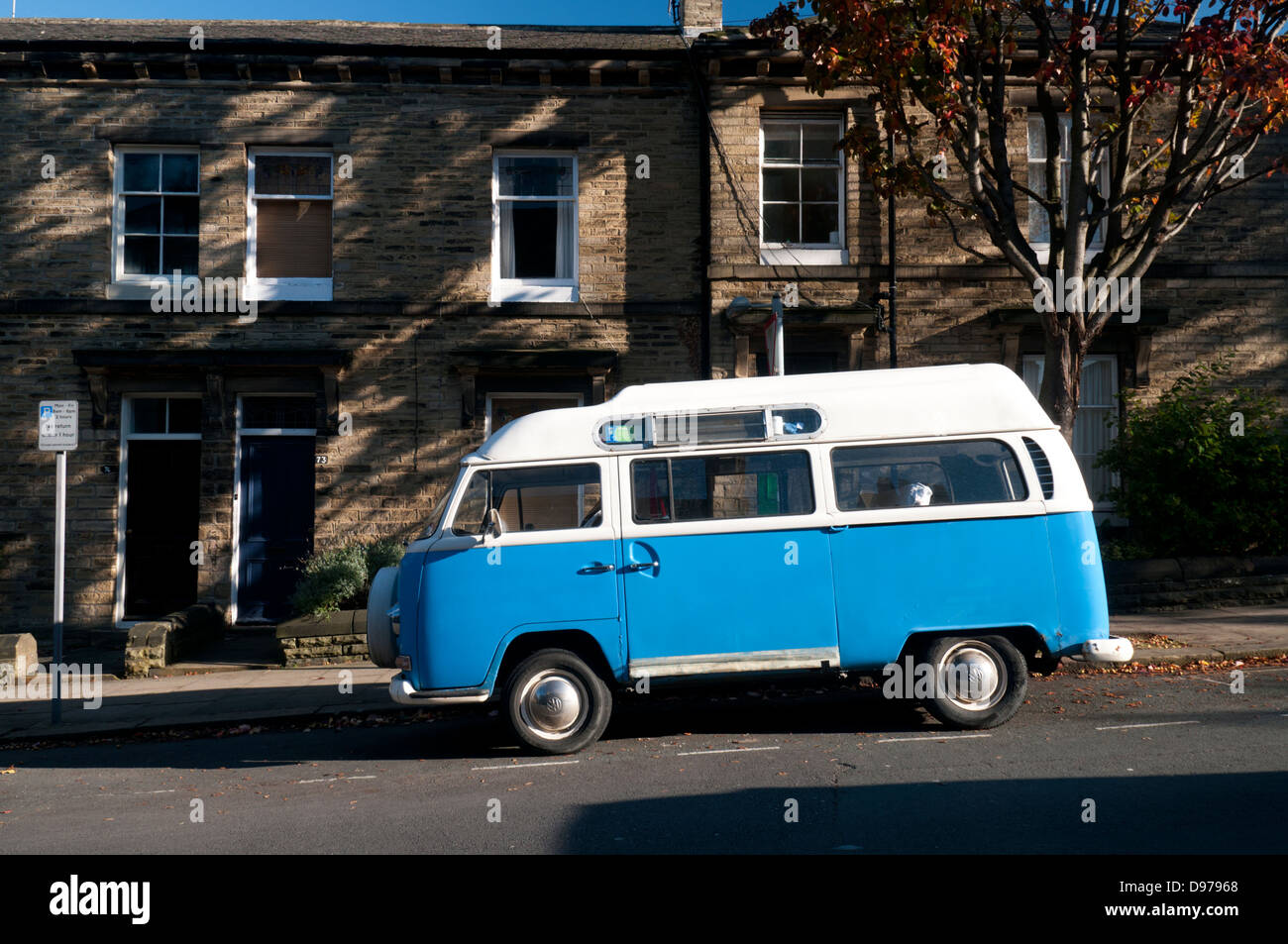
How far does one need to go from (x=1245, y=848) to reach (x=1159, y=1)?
9.23 metres

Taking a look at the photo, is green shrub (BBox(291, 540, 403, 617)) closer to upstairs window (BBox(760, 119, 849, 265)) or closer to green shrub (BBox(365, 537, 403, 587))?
green shrub (BBox(365, 537, 403, 587))

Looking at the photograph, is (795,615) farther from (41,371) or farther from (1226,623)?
(41,371)

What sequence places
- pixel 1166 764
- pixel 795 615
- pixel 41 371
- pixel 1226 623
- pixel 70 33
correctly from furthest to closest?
pixel 70 33, pixel 41 371, pixel 1226 623, pixel 795 615, pixel 1166 764

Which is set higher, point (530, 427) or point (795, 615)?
point (530, 427)

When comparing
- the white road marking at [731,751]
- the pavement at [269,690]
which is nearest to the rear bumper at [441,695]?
the white road marking at [731,751]

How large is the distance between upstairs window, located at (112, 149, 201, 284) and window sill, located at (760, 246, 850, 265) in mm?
8465

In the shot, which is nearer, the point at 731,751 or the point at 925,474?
the point at 731,751

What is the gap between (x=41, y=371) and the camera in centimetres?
1465

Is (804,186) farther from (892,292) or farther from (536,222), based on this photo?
(536,222)

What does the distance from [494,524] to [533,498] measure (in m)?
0.36

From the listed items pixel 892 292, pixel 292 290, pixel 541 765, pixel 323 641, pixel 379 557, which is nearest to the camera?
pixel 541 765

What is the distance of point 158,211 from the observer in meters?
15.1

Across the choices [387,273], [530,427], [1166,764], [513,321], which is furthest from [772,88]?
[1166,764]

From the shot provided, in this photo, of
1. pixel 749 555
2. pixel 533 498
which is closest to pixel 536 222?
pixel 533 498
